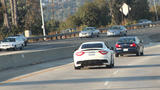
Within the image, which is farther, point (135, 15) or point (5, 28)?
point (135, 15)

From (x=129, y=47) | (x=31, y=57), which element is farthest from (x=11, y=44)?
(x=129, y=47)

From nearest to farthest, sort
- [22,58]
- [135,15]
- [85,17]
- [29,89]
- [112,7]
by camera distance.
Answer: [29,89] → [22,58] → [85,17] → [112,7] → [135,15]

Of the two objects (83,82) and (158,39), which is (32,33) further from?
(83,82)

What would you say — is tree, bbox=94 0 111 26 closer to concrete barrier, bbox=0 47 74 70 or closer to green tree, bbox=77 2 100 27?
green tree, bbox=77 2 100 27

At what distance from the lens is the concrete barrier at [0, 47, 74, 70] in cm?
2501

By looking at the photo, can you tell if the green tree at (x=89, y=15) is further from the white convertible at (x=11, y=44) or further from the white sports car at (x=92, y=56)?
the white sports car at (x=92, y=56)

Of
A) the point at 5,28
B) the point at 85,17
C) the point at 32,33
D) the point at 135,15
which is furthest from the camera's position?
the point at 135,15

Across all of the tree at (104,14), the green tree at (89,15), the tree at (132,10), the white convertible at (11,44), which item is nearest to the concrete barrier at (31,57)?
the white convertible at (11,44)

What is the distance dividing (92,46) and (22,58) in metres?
7.09

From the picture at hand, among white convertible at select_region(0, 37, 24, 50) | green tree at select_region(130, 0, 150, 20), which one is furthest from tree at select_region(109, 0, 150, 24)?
white convertible at select_region(0, 37, 24, 50)

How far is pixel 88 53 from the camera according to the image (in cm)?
2067

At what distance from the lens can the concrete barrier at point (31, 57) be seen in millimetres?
25014

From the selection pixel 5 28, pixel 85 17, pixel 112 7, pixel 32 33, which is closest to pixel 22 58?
pixel 5 28

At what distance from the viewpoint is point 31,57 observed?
28.5 m
